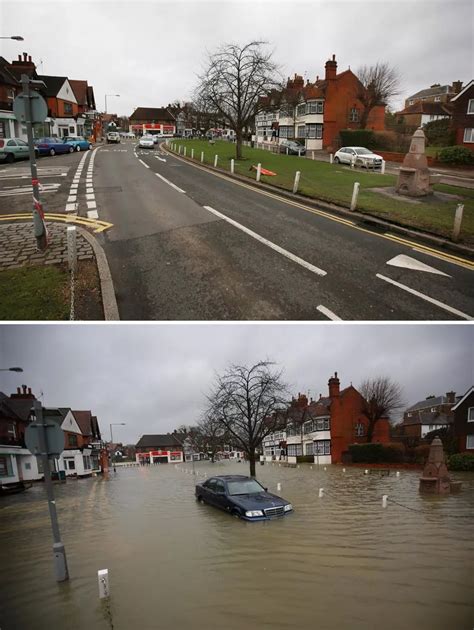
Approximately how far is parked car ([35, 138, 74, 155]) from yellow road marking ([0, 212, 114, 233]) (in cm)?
2177

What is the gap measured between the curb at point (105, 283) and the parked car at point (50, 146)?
2574cm

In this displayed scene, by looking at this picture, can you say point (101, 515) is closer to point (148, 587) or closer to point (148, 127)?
point (148, 587)

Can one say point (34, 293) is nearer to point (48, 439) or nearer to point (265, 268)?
point (48, 439)

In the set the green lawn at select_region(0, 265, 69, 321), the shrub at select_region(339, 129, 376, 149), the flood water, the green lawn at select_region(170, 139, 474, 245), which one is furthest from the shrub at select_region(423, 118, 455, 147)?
the green lawn at select_region(0, 265, 69, 321)

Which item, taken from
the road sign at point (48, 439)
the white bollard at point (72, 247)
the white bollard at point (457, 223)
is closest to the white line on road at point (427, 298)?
the white bollard at point (457, 223)

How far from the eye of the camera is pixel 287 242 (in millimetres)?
→ 11375

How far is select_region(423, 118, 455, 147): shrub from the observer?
41594mm

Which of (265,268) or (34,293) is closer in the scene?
(34,293)

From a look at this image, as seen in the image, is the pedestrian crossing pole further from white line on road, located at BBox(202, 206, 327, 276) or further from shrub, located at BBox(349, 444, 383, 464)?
shrub, located at BBox(349, 444, 383, 464)

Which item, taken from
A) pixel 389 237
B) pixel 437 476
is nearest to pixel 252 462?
pixel 437 476

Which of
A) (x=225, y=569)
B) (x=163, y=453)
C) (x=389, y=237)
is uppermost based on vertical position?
(x=389, y=237)

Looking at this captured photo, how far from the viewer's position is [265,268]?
945cm

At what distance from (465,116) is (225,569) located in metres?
44.4

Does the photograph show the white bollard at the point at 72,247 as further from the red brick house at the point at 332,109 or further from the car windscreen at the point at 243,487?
the red brick house at the point at 332,109
